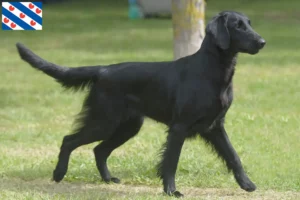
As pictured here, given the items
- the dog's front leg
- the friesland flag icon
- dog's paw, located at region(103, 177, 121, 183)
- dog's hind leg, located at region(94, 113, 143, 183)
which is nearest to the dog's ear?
the dog's front leg

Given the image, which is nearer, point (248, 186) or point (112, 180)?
point (248, 186)

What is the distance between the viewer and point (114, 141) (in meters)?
7.27

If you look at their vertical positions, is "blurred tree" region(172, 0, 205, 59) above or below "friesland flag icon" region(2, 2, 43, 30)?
below

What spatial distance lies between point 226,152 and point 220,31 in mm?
1152

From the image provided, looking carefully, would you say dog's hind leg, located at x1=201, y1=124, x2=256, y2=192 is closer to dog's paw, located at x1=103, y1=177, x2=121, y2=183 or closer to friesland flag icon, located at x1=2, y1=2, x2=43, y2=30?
dog's paw, located at x1=103, y1=177, x2=121, y2=183

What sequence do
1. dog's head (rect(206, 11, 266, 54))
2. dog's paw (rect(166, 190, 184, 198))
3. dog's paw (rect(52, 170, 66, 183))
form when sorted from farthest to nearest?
dog's paw (rect(52, 170, 66, 183)) → dog's paw (rect(166, 190, 184, 198)) → dog's head (rect(206, 11, 266, 54))

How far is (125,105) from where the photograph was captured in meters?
6.79

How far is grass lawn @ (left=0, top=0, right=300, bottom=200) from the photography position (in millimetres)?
6934

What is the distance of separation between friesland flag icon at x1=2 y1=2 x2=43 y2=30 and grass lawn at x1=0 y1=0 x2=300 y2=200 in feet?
4.56

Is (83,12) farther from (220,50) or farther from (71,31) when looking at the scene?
(220,50)

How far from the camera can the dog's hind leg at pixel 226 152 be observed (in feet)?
22.0

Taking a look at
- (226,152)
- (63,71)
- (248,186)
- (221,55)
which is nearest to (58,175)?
(63,71)

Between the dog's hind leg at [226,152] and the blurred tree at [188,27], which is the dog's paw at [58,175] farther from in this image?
the blurred tree at [188,27]

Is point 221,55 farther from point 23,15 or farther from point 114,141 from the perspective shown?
point 23,15
